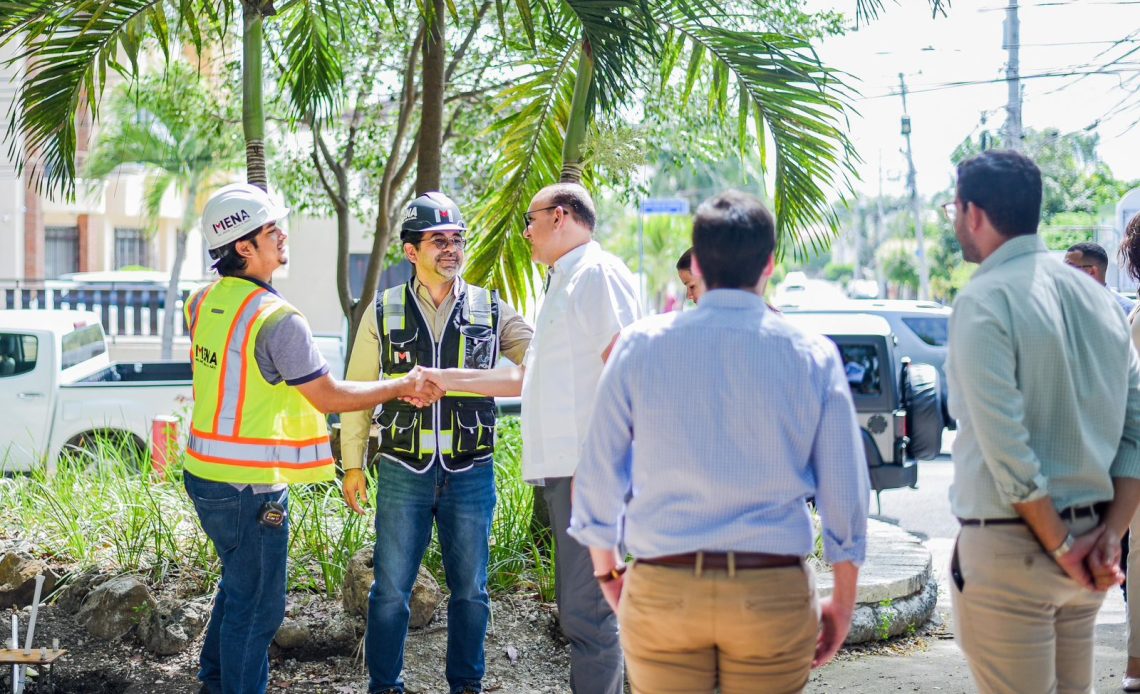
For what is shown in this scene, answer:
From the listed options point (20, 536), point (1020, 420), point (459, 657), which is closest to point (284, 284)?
point (20, 536)

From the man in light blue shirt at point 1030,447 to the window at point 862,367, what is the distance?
845 cm

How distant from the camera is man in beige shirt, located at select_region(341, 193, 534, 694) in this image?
4.59 m

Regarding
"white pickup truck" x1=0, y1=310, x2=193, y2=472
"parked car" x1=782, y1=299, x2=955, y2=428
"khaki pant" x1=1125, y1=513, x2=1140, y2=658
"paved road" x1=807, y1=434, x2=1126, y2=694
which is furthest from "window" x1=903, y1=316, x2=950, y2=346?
"khaki pant" x1=1125, y1=513, x2=1140, y2=658

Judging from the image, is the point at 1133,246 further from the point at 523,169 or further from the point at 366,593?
the point at 366,593

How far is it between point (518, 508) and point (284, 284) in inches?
900


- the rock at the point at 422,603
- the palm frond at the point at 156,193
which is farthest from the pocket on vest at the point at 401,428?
Result: the palm frond at the point at 156,193

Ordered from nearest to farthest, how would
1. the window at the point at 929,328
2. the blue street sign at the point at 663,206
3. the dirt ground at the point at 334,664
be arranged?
the dirt ground at the point at 334,664, the window at the point at 929,328, the blue street sign at the point at 663,206

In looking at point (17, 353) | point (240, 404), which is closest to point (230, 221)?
point (240, 404)

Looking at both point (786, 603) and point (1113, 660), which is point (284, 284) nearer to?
point (1113, 660)

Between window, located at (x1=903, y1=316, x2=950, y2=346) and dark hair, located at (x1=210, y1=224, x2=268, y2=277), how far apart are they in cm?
1487

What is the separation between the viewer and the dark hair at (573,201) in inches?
169

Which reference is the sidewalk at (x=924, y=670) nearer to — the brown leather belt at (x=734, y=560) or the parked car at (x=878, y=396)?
the brown leather belt at (x=734, y=560)

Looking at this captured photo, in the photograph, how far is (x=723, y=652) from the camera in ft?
8.95

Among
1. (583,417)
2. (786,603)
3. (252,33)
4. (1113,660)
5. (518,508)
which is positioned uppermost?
(252,33)
